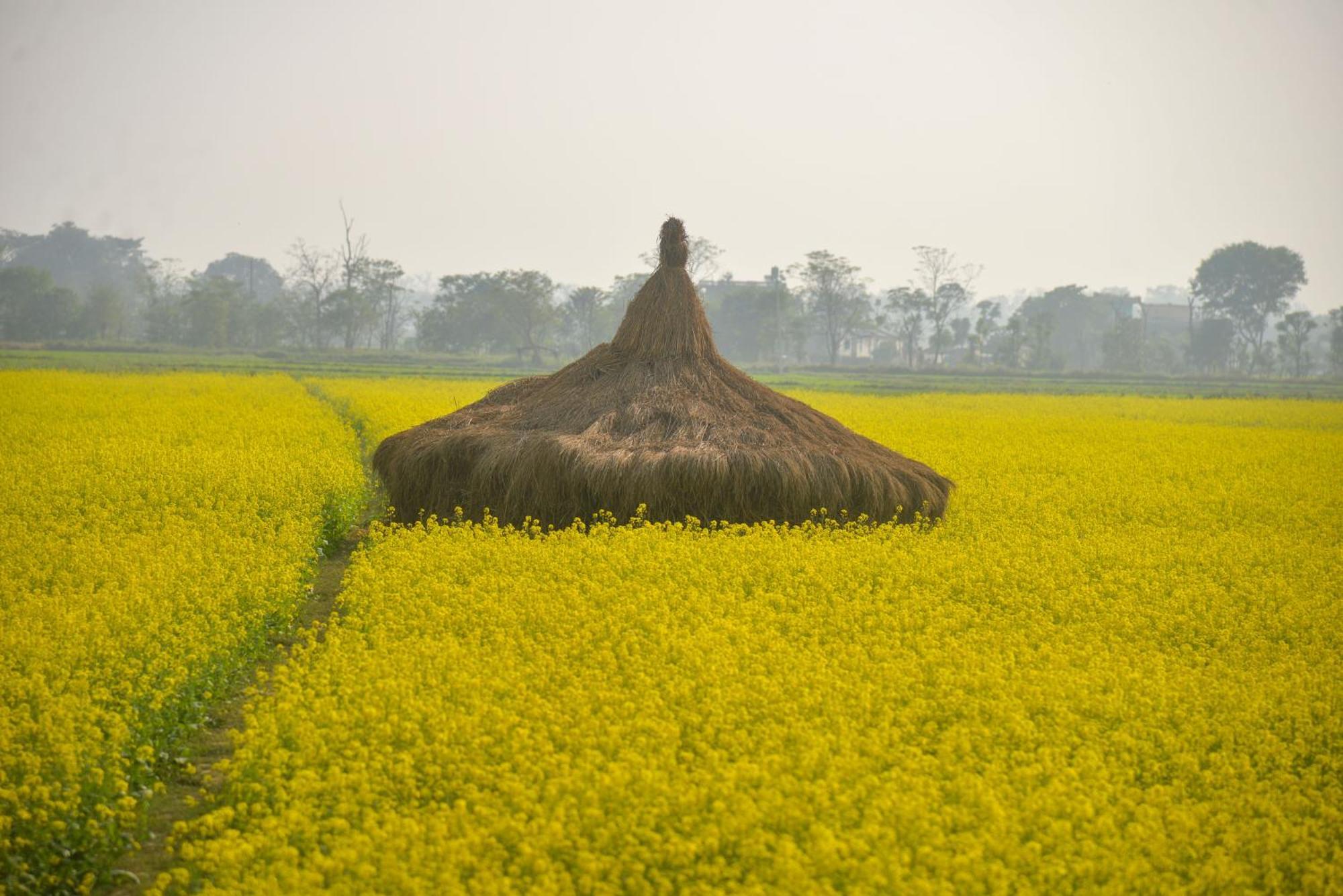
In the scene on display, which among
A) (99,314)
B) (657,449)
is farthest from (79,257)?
(657,449)

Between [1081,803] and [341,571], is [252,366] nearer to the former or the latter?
[341,571]

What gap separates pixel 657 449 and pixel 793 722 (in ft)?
21.6

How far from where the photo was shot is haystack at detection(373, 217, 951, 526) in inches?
486

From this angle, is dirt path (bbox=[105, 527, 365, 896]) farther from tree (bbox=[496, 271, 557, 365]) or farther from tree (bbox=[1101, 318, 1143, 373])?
tree (bbox=[1101, 318, 1143, 373])

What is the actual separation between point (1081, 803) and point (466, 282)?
7566 centimetres

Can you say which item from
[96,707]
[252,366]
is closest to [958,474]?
[96,707]

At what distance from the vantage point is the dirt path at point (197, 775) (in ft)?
18.8

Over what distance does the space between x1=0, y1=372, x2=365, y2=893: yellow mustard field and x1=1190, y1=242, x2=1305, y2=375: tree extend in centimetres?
7941

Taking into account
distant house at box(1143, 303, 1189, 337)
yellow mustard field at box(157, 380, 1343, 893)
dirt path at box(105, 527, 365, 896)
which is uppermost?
distant house at box(1143, 303, 1189, 337)

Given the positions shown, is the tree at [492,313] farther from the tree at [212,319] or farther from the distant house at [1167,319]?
the distant house at [1167,319]

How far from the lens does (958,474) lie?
55.8 ft

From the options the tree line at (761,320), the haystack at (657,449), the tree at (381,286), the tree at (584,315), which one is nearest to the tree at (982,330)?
the tree line at (761,320)

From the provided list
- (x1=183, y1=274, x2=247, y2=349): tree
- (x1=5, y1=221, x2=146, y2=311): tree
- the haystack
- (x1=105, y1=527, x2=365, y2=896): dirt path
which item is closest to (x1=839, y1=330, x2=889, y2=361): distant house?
(x1=183, y1=274, x2=247, y2=349): tree

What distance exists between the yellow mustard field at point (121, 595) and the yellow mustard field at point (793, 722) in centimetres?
58
